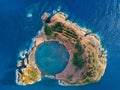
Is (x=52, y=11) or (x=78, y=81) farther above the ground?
(x=52, y=11)

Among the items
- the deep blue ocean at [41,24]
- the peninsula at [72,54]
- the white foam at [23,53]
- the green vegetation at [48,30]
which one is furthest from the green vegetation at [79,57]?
the white foam at [23,53]

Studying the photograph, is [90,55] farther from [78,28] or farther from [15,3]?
[15,3]

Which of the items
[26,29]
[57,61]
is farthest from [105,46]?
[26,29]

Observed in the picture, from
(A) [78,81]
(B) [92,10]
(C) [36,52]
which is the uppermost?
(B) [92,10]

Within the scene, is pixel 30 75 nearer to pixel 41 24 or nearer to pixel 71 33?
pixel 41 24

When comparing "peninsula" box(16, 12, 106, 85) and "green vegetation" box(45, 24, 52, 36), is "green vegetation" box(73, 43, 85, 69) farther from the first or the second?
"green vegetation" box(45, 24, 52, 36)
